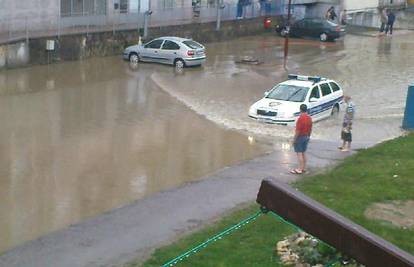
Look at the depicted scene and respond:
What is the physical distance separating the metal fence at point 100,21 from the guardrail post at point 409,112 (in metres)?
16.9

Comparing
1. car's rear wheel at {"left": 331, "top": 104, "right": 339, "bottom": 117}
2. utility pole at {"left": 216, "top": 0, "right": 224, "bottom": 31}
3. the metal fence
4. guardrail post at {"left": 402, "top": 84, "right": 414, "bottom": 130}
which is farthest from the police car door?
utility pole at {"left": 216, "top": 0, "right": 224, "bottom": 31}

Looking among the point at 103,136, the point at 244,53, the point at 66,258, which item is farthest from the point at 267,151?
the point at 244,53

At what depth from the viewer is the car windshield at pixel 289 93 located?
22141mm

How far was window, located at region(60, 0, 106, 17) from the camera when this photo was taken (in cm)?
3575

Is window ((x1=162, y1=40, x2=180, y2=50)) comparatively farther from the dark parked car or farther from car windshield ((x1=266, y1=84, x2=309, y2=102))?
the dark parked car

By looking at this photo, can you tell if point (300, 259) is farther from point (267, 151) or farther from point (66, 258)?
point (267, 151)

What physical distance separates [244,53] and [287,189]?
36.9 m

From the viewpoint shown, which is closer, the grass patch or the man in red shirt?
the grass patch

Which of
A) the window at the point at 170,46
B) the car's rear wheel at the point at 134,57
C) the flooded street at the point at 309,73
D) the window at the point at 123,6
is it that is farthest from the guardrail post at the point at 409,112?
the window at the point at 123,6

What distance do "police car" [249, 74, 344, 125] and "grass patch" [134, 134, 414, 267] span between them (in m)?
3.91

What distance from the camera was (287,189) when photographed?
346 centimetres

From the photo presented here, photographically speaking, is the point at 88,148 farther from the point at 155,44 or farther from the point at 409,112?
the point at 155,44

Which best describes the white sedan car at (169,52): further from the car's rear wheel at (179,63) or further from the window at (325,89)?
the window at (325,89)

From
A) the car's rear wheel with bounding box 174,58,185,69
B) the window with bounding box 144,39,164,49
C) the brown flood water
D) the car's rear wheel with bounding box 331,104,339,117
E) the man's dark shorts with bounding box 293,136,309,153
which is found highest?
the window with bounding box 144,39,164,49
